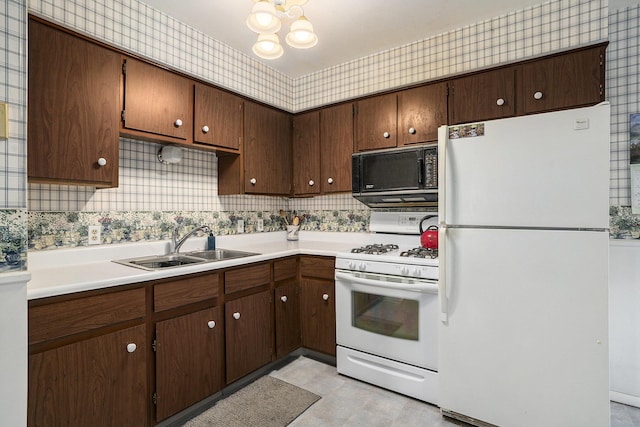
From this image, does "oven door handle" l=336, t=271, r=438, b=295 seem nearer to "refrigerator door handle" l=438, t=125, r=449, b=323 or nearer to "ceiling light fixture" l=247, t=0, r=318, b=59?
"refrigerator door handle" l=438, t=125, r=449, b=323

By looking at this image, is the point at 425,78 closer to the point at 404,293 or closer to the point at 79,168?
the point at 404,293

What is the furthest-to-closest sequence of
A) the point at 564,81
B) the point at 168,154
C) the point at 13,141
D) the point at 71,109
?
1. the point at 168,154
2. the point at 564,81
3. the point at 71,109
4. the point at 13,141

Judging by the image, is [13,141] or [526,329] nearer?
[13,141]

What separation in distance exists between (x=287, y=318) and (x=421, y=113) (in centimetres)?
186

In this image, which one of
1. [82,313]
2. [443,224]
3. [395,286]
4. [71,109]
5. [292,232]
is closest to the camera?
[82,313]

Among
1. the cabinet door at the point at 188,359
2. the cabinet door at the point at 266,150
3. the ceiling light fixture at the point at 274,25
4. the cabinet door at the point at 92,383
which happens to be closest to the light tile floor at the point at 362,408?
the cabinet door at the point at 188,359

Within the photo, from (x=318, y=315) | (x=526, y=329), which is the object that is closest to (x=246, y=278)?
(x=318, y=315)

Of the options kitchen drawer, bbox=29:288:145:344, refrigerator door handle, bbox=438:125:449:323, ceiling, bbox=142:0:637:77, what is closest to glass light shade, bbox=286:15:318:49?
ceiling, bbox=142:0:637:77

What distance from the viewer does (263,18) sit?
5.11 feet

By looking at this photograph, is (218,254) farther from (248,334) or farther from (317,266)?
(317,266)

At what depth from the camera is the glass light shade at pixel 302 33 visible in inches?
65.0

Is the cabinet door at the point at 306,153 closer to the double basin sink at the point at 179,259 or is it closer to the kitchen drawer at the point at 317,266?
the kitchen drawer at the point at 317,266

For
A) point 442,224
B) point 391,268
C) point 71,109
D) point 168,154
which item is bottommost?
point 391,268

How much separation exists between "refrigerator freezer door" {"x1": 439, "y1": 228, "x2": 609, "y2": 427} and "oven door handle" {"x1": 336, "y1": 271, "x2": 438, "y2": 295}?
15cm
